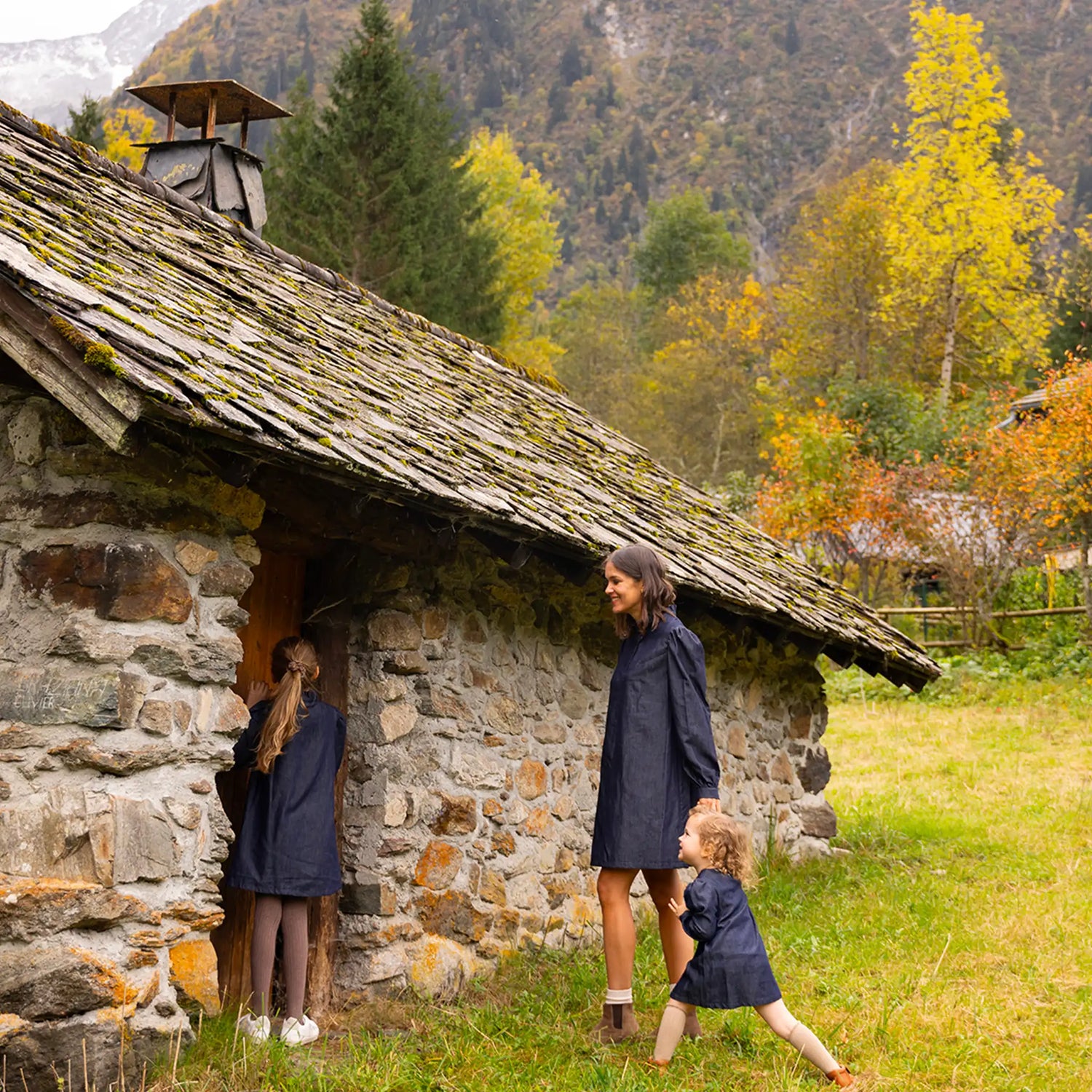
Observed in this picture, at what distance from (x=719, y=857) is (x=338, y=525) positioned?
1.83 m

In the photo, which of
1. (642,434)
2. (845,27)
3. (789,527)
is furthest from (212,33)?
(789,527)

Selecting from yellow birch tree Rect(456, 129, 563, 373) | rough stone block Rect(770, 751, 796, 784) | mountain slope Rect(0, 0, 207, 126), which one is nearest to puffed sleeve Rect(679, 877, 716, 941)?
rough stone block Rect(770, 751, 796, 784)

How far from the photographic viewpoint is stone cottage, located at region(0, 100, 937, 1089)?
131 inches

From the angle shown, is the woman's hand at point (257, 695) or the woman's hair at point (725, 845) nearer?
the woman's hair at point (725, 845)

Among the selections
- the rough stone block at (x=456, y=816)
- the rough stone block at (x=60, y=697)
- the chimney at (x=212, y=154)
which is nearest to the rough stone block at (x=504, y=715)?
the rough stone block at (x=456, y=816)

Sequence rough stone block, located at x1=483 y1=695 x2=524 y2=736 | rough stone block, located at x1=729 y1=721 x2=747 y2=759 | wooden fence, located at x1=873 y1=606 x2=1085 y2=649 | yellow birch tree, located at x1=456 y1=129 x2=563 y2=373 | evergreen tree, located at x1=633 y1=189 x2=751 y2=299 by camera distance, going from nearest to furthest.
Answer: rough stone block, located at x1=483 y1=695 x2=524 y2=736 → rough stone block, located at x1=729 y1=721 x2=747 y2=759 → wooden fence, located at x1=873 y1=606 x2=1085 y2=649 → yellow birch tree, located at x1=456 y1=129 x2=563 y2=373 → evergreen tree, located at x1=633 y1=189 x2=751 y2=299

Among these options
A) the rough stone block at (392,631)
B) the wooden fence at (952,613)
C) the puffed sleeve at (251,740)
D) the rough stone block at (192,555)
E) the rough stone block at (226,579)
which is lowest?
the puffed sleeve at (251,740)

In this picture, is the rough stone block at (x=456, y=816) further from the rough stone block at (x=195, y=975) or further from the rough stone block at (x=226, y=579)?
the rough stone block at (x=226, y=579)

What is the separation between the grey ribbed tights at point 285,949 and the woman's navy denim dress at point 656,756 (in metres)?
1.09

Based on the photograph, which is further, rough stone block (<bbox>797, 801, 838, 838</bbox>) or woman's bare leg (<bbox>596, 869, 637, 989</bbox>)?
rough stone block (<bbox>797, 801, 838, 838</bbox>)

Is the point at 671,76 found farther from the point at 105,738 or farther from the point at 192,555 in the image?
the point at 105,738

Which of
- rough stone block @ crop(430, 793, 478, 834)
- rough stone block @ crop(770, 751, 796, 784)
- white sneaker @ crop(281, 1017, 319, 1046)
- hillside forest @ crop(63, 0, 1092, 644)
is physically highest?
hillside forest @ crop(63, 0, 1092, 644)

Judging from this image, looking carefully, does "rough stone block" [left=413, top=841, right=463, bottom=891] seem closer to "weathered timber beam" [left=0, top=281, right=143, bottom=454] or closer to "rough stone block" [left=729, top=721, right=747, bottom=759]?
"weathered timber beam" [left=0, top=281, right=143, bottom=454]

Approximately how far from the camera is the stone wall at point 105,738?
10.7 ft
